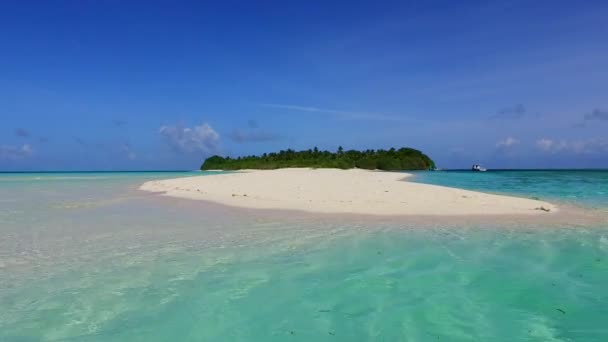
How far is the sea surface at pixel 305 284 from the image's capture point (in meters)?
4.36

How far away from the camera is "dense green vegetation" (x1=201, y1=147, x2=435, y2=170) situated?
105m

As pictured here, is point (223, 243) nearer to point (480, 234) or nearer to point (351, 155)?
point (480, 234)

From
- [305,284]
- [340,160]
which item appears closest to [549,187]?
[305,284]

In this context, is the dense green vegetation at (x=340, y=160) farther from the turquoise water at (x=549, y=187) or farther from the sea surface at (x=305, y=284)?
the sea surface at (x=305, y=284)

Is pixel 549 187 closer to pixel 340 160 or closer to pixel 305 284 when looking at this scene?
pixel 305 284

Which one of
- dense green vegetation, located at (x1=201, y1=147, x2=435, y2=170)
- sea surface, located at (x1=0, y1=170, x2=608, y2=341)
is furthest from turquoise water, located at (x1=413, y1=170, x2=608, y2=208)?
dense green vegetation, located at (x1=201, y1=147, x2=435, y2=170)

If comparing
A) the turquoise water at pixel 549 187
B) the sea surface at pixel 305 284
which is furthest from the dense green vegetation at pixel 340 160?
the sea surface at pixel 305 284

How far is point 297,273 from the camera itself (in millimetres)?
6449

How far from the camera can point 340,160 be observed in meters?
105

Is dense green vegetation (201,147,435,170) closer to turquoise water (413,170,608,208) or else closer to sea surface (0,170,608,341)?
turquoise water (413,170,608,208)

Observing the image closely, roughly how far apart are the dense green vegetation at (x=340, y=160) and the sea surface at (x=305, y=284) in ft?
295

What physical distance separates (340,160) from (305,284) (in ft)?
327

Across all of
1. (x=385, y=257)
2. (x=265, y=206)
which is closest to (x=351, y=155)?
(x=265, y=206)

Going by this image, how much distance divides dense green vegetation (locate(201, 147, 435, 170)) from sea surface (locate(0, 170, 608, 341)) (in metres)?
90.0
